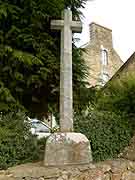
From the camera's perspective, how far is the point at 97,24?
27.3 meters

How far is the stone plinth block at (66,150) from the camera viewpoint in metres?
5.78

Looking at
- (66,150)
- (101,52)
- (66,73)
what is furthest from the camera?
(101,52)

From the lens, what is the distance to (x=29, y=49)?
781 cm

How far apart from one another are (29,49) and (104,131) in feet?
7.97

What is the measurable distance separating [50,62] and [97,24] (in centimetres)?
2022

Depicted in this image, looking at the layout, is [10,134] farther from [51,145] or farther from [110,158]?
[110,158]

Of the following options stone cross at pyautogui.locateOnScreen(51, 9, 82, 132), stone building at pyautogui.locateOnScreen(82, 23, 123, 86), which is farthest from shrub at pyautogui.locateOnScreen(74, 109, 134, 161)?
stone building at pyautogui.locateOnScreen(82, 23, 123, 86)

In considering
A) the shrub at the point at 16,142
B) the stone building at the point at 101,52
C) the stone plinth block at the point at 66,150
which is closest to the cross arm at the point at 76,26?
the shrub at the point at 16,142

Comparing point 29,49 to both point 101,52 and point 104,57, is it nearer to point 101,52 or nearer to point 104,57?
point 101,52

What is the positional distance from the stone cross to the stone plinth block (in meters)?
0.24

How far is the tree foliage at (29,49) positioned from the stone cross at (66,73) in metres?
0.97

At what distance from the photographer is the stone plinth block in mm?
5777

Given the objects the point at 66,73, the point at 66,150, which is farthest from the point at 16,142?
the point at 66,73

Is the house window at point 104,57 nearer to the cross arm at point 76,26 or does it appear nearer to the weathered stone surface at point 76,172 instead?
the cross arm at point 76,26
